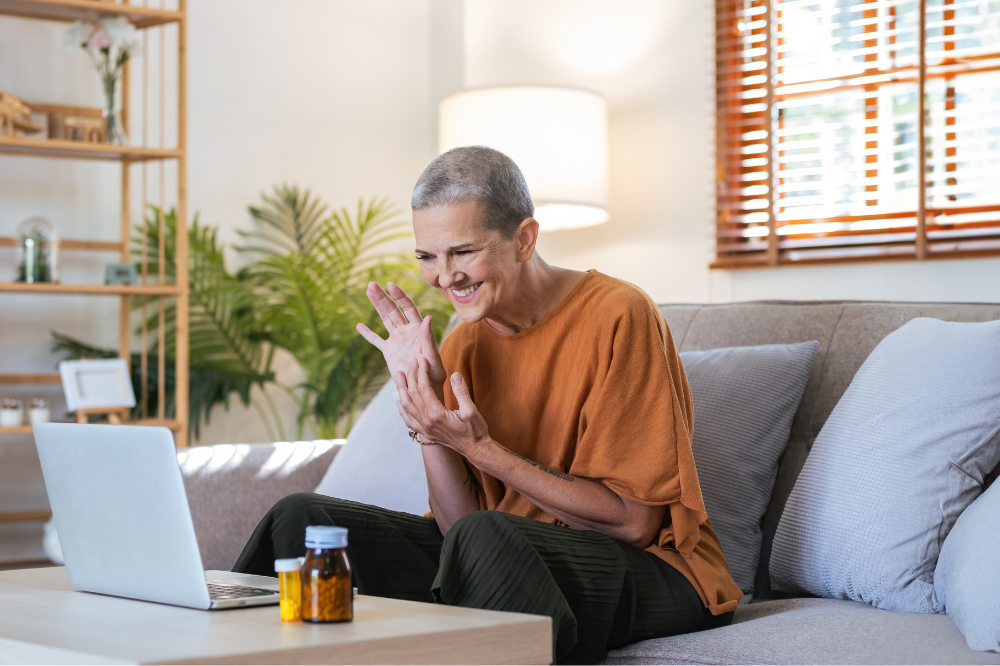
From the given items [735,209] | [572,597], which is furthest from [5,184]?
[572,597]

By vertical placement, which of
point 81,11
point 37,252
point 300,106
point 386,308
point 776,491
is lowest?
point 776,491

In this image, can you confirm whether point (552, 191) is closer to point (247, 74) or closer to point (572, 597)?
point (247, 74)

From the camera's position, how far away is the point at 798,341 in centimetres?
203

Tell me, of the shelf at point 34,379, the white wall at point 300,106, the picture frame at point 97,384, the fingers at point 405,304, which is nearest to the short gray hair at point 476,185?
the fingers at point 405,304

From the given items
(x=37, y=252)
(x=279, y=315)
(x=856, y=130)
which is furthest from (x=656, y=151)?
(x=37, y=252)

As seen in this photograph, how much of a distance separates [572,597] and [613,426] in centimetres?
26

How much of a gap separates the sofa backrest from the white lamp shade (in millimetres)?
1112

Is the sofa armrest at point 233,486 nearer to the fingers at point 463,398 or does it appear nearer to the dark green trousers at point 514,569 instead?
the dark green trousers at point 514,569

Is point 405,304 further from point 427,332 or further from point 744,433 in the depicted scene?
point 744,433

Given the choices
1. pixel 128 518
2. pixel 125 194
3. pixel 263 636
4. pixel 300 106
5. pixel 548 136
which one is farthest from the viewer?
pixel 300 106

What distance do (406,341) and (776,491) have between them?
75 centimetres

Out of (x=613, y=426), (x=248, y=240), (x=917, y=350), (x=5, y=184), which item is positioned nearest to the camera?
(x=613, y=426)

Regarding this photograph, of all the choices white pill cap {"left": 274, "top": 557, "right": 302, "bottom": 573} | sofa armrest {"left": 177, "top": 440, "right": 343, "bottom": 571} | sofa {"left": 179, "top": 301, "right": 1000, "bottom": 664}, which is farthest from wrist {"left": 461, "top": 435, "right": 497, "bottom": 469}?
sofa armrest {"left": 177, "top": 440, "right": 343, "bottom": 571}

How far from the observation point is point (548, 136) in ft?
10.2
